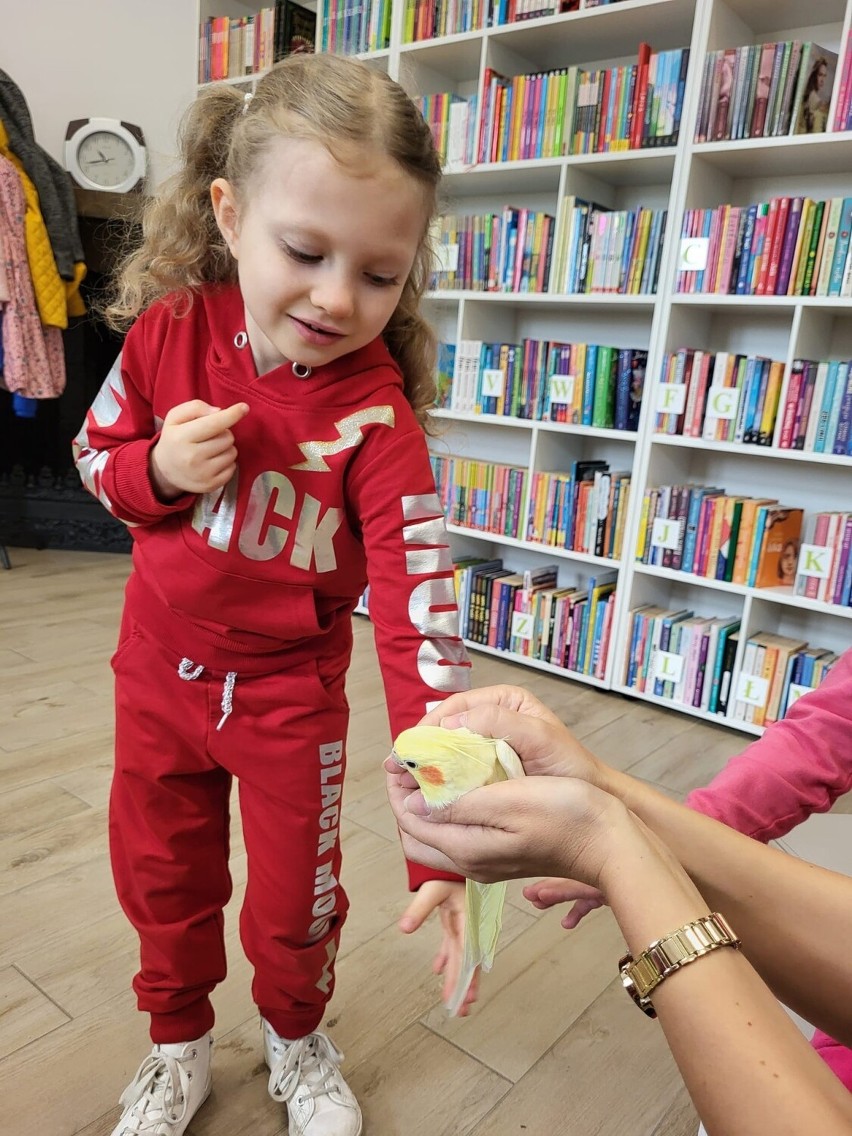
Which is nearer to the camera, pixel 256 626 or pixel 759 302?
pixel 256 626

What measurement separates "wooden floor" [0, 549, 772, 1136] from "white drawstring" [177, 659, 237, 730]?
1.85 feet

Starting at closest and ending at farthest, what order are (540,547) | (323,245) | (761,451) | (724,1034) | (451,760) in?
(724,1034) → (451,760) → (323,245) → (761,451) → (540,547)

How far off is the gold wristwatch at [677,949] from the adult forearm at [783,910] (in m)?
0.18

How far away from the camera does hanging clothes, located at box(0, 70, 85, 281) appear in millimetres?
3008


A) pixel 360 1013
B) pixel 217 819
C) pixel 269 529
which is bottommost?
pixel 360 1013

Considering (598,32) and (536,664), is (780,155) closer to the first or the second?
(598,32)

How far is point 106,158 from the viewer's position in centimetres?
352

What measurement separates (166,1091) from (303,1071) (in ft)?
0.55

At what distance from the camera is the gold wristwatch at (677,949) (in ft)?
1.80

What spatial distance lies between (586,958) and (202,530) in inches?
39.9

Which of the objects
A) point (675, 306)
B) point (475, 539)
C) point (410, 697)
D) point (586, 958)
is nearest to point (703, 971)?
point (410, 697)

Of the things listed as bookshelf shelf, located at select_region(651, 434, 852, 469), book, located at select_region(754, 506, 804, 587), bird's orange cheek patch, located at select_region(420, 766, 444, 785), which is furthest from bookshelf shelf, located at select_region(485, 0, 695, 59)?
bird's orange cheek patch, located at select_region(420, 766, 444, 785)

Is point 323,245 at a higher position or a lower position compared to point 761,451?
higher

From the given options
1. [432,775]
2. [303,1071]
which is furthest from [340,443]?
[303,1071]
